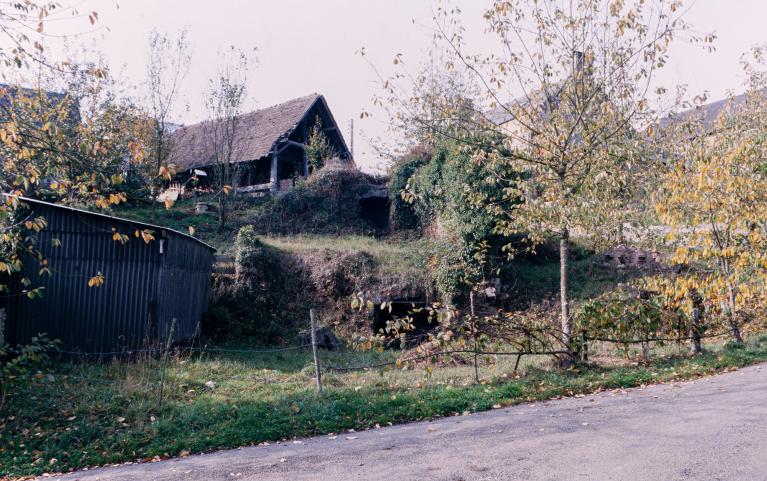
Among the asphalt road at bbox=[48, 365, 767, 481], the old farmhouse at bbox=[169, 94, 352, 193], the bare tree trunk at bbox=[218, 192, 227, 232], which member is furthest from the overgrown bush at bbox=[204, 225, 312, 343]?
the asphalt road at bbox=[48, 365, 767, 481]

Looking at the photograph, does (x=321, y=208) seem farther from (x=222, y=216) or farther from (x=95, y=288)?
(x=95, y=288)

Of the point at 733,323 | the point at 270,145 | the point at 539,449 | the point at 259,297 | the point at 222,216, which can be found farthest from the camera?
the point at 270,145

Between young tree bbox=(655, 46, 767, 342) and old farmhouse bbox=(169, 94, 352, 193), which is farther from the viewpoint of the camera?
old farmhouse bbox=(169, 94, 352, 193)

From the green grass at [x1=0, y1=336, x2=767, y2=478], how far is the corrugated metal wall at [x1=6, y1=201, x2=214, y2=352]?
3.56 feet

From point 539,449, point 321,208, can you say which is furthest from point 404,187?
point 539,449

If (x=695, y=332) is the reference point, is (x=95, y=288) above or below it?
above

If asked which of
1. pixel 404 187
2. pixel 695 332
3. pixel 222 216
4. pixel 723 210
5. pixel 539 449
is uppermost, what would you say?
pixel 404 187

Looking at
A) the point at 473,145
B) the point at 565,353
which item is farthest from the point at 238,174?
the point at 565,353

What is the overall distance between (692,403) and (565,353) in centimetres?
269

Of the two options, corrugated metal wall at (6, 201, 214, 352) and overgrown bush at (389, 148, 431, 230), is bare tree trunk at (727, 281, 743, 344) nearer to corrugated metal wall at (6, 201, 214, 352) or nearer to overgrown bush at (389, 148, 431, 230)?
overgrown bush at (389, 148, 431, 230)

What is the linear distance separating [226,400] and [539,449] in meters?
4.87

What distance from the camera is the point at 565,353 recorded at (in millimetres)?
9773

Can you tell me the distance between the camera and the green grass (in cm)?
675

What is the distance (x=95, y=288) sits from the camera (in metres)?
11.7
